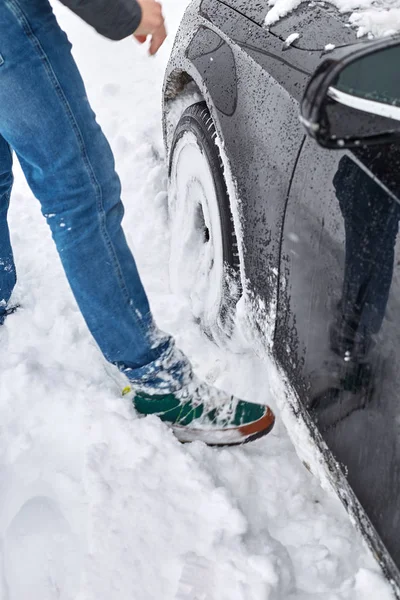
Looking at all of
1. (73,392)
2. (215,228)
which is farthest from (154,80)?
(73,392)

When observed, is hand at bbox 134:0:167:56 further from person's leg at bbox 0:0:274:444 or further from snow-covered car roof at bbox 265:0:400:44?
snow-covered car roof at bbox 265:0:400:44

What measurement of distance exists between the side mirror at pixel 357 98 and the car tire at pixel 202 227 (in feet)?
2.70

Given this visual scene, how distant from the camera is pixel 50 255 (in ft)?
9.43

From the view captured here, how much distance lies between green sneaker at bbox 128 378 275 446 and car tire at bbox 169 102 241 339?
285 millimetres

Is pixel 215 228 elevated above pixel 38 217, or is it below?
above

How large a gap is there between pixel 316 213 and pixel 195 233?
1133 mm

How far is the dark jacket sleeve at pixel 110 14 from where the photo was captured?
4.41 ft

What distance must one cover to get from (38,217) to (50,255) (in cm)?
41

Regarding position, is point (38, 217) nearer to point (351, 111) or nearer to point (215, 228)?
point (215, 228)

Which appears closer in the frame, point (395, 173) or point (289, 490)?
point (395, 173)

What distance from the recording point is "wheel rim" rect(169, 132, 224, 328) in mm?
2010

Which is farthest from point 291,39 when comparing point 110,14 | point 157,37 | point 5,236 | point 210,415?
point 5,236

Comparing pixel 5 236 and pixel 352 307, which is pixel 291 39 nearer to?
pixel 352 307

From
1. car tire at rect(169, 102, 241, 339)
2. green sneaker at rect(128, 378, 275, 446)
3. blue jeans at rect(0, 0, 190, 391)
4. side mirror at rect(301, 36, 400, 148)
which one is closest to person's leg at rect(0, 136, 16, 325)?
blue jeans at rect(0, 0, 190, 391)
